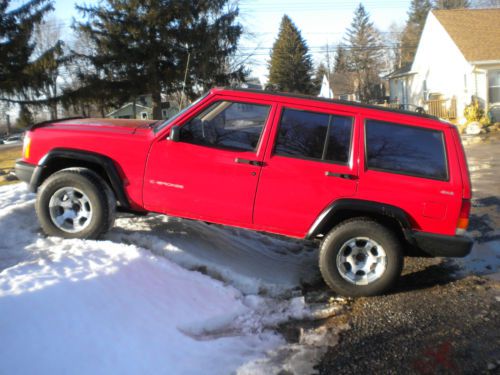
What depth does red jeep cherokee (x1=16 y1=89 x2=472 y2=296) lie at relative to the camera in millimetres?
4441

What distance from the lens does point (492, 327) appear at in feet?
13.0

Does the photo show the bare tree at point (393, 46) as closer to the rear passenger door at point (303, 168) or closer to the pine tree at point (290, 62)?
the pine tree at point (290, 62)

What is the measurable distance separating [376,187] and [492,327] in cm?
155

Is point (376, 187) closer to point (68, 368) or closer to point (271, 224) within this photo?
point (271, 224)

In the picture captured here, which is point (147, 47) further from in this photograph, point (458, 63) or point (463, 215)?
point (463, 215)

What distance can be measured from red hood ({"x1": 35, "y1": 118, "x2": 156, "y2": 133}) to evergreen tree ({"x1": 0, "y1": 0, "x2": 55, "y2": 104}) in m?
18.0

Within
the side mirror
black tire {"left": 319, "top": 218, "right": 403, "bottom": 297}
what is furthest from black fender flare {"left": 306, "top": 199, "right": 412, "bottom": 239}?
the side mirror

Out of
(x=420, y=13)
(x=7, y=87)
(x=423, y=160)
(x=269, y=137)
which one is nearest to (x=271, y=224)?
(x=269, y=137)

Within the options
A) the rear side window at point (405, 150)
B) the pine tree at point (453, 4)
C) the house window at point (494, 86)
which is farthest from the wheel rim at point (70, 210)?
the pine tree at point (453, 4)

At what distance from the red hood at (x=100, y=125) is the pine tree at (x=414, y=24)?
232 feet

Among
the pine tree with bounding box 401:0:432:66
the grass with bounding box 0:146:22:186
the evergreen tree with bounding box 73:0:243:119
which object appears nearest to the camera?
the grass with bounding box 0:146:22:186

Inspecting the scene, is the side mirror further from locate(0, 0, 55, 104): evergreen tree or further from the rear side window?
locate(0, 0, 55, 104): evergreen tree

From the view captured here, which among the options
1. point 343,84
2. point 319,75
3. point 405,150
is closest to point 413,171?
point 405,150

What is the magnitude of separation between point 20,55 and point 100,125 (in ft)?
64.0
